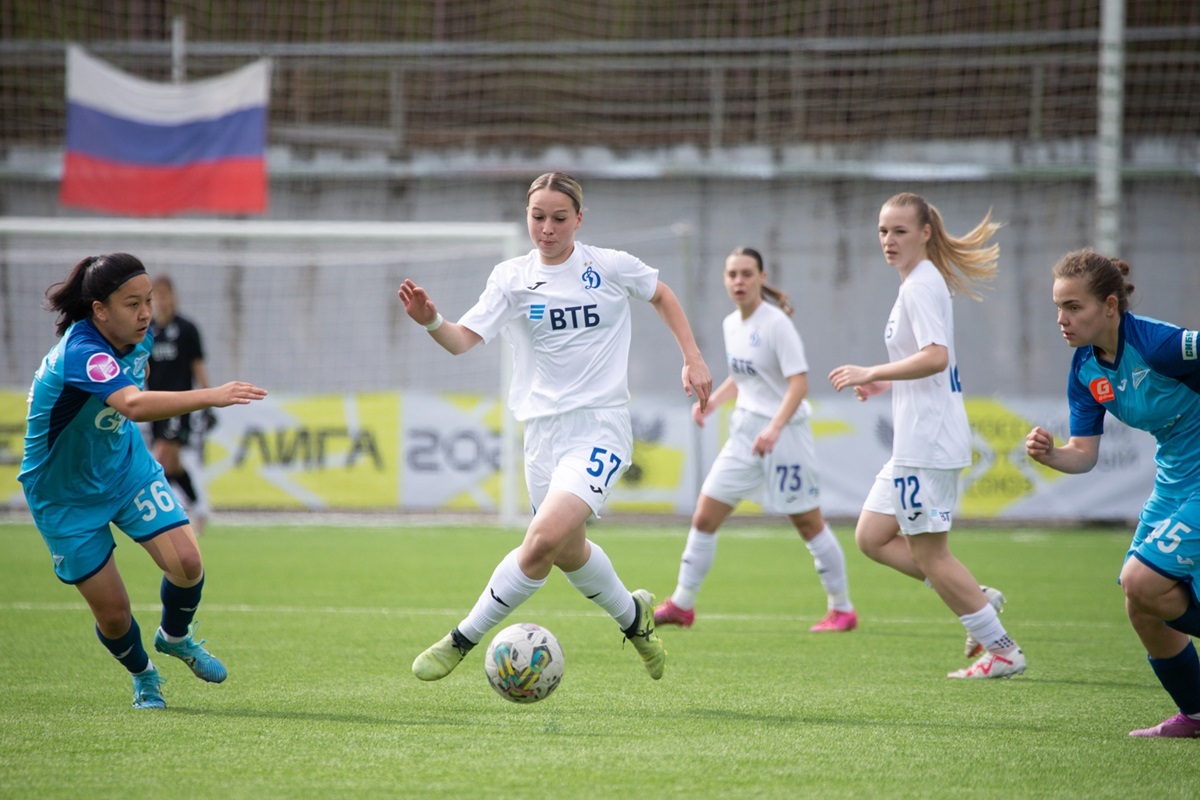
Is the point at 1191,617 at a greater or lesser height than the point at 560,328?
lesser

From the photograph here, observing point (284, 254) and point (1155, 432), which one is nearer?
point (1155, 432)

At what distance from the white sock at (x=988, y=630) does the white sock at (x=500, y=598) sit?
215 cm

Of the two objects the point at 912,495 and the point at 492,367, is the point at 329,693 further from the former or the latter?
the point at 492,367

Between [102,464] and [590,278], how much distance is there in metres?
2.10

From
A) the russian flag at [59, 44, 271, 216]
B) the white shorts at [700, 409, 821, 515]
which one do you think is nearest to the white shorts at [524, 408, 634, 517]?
the white shorts at [700, 409, 821, 515]

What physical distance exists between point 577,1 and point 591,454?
14.4 m

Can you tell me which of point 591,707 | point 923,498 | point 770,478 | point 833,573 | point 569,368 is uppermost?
point 569,368

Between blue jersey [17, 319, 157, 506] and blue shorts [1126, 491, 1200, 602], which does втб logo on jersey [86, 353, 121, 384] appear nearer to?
blue jersey [17, 319, 157, 506]

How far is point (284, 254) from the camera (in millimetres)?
A: 17125

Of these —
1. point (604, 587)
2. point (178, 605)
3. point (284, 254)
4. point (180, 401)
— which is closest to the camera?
point (180, 401)

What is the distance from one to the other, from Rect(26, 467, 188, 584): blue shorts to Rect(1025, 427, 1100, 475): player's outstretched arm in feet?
10.8

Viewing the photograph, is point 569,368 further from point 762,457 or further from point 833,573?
point 833,573

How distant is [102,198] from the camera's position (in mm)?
15109

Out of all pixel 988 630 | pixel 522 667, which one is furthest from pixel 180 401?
pixel 988 630
